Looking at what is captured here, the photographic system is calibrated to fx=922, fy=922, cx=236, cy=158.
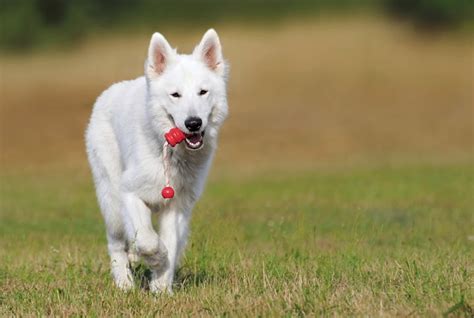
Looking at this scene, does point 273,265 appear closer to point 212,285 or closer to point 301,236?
point 212,285

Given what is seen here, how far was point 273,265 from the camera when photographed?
748 centimetres

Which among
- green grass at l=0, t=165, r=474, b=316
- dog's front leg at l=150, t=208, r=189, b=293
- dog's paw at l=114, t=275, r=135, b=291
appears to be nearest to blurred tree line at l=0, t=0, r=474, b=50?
green grass at l=0, t=165, r=474, b=316

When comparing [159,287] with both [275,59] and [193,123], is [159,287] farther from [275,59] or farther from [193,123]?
[275,59]

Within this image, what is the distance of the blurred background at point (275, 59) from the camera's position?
29.6 meters

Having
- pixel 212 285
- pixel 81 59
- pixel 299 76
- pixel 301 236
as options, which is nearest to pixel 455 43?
pixel 299 76

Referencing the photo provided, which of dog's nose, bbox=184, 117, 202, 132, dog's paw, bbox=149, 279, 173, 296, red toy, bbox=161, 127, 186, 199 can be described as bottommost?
dog's paw, bbox=149, 279, 173, 296

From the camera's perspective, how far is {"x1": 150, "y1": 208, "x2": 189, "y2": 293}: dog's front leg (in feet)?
23.6

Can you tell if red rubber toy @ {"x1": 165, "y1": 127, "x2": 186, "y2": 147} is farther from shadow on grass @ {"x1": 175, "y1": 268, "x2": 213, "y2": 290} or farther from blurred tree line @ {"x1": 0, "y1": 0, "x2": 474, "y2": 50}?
blurred tree line @ {"x1": 0, "y1": 0, "x2": 474, "y2": 50}

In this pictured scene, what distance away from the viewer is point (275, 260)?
25.5 ft

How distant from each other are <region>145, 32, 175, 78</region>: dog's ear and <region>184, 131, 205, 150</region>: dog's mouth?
24.2 inches

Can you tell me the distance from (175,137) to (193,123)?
319 mm

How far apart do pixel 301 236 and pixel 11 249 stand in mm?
3021

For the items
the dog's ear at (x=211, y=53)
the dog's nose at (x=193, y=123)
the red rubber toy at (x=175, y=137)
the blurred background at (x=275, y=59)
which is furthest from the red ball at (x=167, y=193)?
the blurred background at (x=275, y=59)

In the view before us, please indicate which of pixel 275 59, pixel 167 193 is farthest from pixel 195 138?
pixel 275 59
